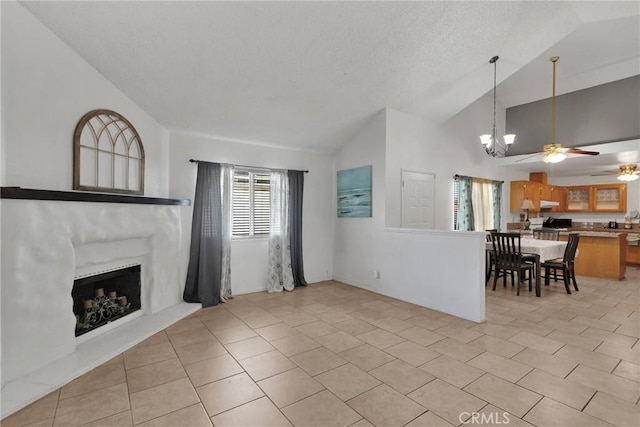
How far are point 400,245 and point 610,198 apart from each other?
7.07m

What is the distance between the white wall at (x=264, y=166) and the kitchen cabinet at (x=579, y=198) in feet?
23.3

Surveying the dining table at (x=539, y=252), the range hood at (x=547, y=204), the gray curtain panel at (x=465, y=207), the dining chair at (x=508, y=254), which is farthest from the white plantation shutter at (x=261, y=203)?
the range hood at (x=547, y=204)

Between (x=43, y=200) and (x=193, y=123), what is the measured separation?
7.24 feet

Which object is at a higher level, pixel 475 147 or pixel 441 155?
pixel 475 147

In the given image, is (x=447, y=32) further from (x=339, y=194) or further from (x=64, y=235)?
(x=64, y=235)

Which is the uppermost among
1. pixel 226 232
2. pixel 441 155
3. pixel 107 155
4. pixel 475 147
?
pixel 475 147

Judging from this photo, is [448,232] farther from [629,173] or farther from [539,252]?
[629,173]

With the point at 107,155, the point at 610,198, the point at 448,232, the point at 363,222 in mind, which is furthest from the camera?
the point at 610,198

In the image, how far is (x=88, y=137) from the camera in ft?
9.43

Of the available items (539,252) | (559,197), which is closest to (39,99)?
(539,252)

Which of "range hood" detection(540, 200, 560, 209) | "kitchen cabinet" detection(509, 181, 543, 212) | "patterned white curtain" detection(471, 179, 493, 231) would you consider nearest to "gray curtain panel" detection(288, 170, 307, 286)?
"patterned white curtain" detection(471, 179, 493, 231)

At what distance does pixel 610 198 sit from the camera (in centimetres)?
772

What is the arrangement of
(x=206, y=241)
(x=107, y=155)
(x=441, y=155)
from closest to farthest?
(x=107, y=155) → (x=206, y=241) → (x=441, y=155)

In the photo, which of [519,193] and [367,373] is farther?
[519,193]
